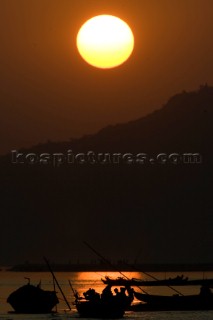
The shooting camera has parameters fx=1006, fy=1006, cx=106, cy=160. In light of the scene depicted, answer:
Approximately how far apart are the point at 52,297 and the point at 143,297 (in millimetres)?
9079

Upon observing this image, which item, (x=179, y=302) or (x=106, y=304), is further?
(x=179, y=302)

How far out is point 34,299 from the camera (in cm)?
9838

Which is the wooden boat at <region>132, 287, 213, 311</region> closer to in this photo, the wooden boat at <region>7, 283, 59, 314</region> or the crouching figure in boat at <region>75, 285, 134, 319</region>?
the wooden boat at <region>7, 283, 59, 314</region>

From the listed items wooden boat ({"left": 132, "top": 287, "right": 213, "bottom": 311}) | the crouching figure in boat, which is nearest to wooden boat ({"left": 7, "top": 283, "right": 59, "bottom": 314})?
wooden boat ({"left": 132, "top": 287, "right": 213, "bottom": 311})

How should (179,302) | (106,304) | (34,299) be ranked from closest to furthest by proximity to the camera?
(106,304)
(179,302)
(34,299)

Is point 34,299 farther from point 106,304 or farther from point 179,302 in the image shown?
point 179,302

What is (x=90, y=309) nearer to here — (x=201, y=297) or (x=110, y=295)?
(x=110, y=295)

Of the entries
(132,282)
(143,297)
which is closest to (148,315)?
(143,297)

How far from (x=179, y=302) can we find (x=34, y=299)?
14.2 meters

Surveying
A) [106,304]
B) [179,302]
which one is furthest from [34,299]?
[179,302]

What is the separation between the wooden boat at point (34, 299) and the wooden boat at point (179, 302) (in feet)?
27.6

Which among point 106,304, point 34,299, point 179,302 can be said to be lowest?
point 179,302

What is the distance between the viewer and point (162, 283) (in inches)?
3684

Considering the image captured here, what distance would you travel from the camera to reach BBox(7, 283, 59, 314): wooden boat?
9800cm
